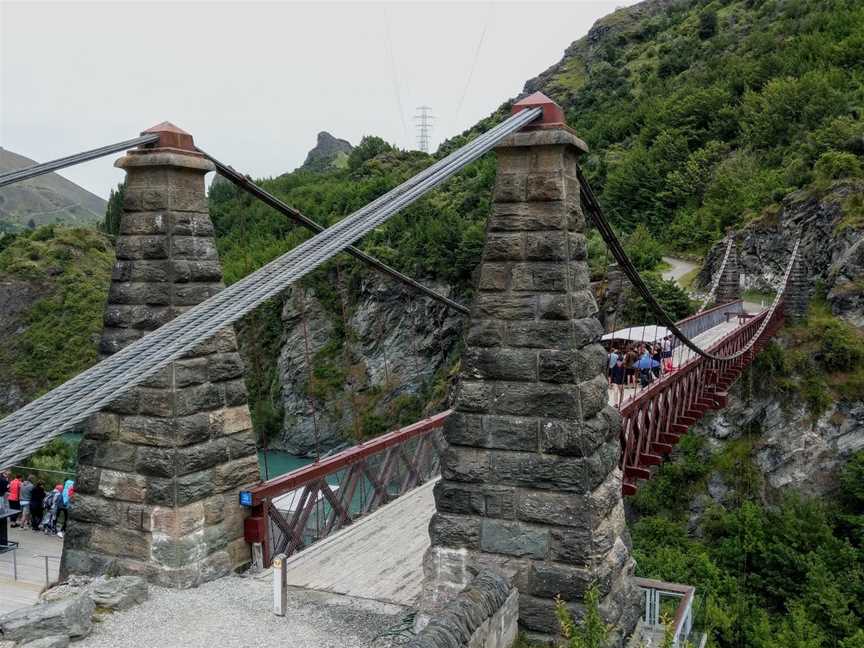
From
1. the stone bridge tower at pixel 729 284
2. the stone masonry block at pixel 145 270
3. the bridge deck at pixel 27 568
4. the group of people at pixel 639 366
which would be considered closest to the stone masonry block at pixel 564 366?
the stone masonry block at pixel 145 270

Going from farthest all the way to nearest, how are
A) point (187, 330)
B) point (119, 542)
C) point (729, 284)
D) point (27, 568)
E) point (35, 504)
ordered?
point (729, 284) → point (35, 504) → point (27, 568) → point (119, 542) → point (187, 330)

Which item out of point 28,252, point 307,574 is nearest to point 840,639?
point 307,574

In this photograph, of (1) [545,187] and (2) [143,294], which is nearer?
(1) [545,187]

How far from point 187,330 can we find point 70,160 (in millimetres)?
2279

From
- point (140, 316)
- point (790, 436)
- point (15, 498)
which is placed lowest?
point (790, 436)

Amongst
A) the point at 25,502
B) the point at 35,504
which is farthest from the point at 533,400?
the point at 25,502

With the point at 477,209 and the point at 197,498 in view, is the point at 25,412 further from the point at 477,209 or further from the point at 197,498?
the point at 477,209

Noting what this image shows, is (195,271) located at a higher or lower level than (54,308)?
higher

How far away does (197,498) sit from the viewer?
5.43 metres

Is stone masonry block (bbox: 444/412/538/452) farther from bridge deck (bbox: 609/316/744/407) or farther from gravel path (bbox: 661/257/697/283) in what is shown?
gravel path (bbox: 661/257/697/283)

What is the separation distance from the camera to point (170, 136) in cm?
557

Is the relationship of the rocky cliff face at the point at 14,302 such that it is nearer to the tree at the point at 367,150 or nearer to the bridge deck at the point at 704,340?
the tree at the point at 367,150

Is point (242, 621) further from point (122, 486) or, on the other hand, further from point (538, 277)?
point (538, 277)

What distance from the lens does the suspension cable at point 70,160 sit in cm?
489
